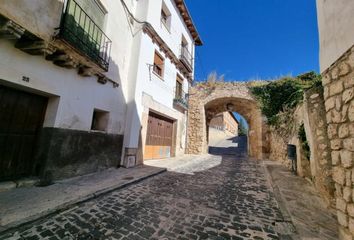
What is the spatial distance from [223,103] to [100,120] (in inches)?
357

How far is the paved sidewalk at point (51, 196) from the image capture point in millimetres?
2459

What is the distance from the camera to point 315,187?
4125mm

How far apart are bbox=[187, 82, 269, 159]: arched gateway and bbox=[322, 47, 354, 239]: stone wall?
8445mm

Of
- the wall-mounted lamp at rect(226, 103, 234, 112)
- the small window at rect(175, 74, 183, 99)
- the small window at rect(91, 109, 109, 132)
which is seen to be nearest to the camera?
the small window at rect(91, 109, 109, 132)

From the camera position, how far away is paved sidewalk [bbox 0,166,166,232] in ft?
8.07

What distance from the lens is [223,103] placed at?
12477 mm

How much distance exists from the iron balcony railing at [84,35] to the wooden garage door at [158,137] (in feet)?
11.1

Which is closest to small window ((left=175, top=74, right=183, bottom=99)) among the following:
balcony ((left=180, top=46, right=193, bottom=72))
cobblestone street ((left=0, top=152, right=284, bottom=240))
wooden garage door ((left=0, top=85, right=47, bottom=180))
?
balcony ((left=180, top=46, right=193, bottom=72))

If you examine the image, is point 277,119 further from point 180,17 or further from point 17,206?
point 17,206

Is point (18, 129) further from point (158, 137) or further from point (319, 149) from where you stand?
point (319, 149)

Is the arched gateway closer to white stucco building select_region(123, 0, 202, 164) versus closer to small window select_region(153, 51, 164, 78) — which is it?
white stucco building select_region(123, 0, 202, 164)

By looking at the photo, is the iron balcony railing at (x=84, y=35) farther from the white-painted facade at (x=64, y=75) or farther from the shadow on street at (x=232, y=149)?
the shadow on street at (x=232, y=149)

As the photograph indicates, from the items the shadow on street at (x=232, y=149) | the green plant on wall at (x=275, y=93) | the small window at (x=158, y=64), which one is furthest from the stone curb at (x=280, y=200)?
the shadow on street at (x=232, y=149)

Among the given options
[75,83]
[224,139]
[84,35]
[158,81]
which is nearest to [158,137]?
[158,81]
